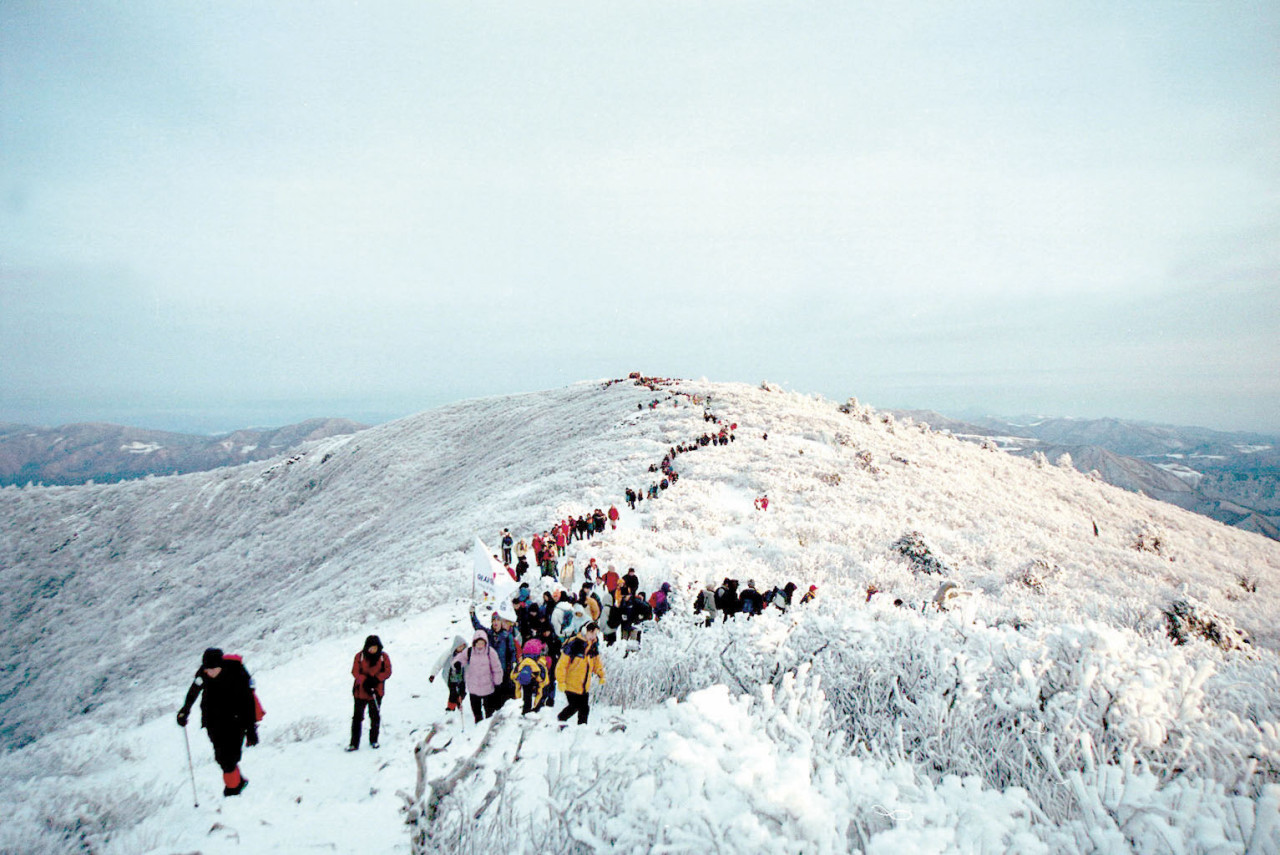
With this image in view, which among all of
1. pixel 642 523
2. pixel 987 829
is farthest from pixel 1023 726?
pixel 642 523

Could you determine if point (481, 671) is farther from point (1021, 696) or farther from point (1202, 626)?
point (1202, 626)

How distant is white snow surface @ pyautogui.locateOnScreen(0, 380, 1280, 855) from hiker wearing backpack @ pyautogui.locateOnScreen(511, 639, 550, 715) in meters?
0.54

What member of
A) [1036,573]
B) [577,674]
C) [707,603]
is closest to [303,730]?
[577,674]

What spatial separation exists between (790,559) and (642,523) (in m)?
5.33

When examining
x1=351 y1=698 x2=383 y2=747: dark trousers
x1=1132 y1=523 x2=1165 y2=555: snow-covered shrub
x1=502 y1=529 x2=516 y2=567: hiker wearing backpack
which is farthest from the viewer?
x1=1132 y1=523 x2=1165 y2=555: snow-covered shrub

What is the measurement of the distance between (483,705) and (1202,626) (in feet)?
47.4

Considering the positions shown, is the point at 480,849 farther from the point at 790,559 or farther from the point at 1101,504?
the point at 1101,504

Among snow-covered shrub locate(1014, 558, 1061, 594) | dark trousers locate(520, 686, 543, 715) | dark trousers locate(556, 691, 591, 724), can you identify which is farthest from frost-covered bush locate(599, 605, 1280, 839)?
snow-covered shrub locate(1014, 558, 1061, 594)

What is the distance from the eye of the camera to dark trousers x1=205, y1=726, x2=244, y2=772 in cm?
545

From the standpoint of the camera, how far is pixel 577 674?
6168 mm

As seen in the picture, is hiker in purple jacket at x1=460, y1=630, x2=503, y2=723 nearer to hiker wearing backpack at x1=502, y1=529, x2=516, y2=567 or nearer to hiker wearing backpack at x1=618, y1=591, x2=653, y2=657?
hiker wearing backpack at x1=618, y1=591, x2=653, y2=657

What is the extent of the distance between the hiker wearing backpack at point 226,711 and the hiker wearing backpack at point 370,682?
112 centimetres

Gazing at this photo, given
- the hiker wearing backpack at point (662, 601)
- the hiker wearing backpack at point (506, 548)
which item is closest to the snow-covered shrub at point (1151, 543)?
the hiker wearing backpack at point (662, 601)

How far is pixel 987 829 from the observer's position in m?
2.42
